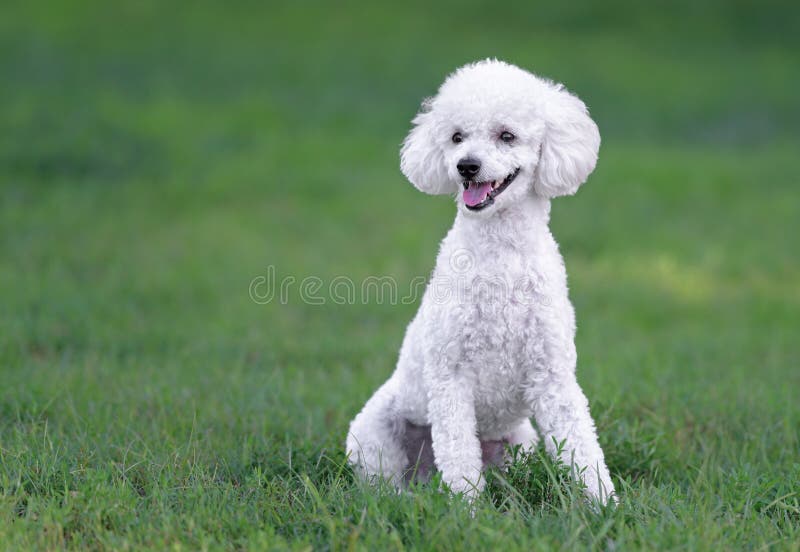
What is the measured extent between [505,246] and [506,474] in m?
0.96

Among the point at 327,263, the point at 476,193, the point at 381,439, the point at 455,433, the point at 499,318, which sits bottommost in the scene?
the point at 327,263

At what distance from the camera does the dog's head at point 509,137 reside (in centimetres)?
374

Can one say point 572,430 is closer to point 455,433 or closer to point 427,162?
point 455,433

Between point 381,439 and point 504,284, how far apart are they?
929mm

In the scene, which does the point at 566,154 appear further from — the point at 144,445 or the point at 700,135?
the point at 700,135

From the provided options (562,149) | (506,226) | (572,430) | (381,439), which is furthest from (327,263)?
(572,430)

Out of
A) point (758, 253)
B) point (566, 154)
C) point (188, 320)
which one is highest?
point (566, 154)

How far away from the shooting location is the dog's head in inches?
147

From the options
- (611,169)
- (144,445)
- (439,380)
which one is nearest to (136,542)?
(144,445)

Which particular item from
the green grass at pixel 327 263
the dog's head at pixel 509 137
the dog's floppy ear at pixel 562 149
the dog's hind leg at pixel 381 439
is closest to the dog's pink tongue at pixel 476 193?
the dog's head at pixel 509 137

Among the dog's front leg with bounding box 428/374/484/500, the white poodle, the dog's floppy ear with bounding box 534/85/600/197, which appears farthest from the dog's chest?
the dog's floppy ear with bounding box 534/85/600/197

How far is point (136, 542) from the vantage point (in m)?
3.42

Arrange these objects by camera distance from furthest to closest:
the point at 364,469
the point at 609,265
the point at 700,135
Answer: the point at 700,135
the point at 609,265
the point at 364,469

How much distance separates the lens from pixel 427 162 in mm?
4031
